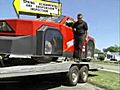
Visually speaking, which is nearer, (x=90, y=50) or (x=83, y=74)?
(x=83, y=74)

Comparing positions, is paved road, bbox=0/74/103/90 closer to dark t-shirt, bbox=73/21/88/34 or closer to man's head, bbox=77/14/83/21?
dark t-shirt, bbox=73/21/88/34

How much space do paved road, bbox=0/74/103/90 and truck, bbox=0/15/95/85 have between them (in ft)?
1.59

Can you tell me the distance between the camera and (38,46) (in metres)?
10.5

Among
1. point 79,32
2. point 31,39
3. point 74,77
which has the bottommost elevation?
point 74,77

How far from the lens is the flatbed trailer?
9.17 metres

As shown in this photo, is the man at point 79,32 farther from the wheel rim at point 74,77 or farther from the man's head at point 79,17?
the wheel rim at point 74,77

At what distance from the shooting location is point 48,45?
35.3ft

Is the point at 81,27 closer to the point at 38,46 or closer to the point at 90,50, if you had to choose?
the point at 90,50

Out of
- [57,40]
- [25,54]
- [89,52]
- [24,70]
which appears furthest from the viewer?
[89,52]

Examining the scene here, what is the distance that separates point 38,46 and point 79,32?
9.70 ft

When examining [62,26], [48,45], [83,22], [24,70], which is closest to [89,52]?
[83,22]

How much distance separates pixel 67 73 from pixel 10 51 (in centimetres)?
310

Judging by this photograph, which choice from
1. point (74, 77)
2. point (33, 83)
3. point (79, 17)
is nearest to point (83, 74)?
point (74, 77)

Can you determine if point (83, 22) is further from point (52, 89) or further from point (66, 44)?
point (52, 89)
